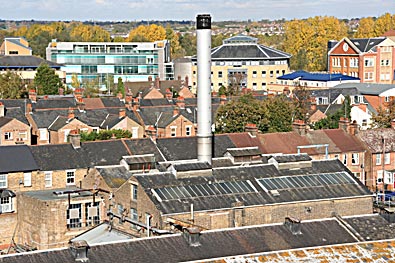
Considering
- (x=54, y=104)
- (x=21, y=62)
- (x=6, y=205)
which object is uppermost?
(x=21, y=62)

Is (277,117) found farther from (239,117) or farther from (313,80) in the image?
(313,80)

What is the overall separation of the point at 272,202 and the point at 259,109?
28620 millimetres

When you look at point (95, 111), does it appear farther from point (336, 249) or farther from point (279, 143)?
point (336, 249)

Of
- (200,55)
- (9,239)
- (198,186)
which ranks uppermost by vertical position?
(200,55)

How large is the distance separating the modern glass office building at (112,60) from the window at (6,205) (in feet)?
287

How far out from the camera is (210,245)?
106 ft

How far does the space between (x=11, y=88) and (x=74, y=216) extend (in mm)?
58246

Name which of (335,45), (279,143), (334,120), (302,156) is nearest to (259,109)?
(334,120)

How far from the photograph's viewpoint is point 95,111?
78562 millimetres

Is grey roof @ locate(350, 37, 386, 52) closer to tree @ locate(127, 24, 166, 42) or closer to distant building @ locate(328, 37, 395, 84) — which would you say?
distant building @ locate(328, 37, 395, 84)

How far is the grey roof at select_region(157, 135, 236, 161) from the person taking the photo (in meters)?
56.6

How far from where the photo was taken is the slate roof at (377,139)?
2490 inches

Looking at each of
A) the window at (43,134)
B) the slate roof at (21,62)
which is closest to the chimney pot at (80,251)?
the window at (43,134)

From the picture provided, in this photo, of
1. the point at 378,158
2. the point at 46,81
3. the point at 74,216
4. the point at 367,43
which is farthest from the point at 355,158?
the point at 367,43
